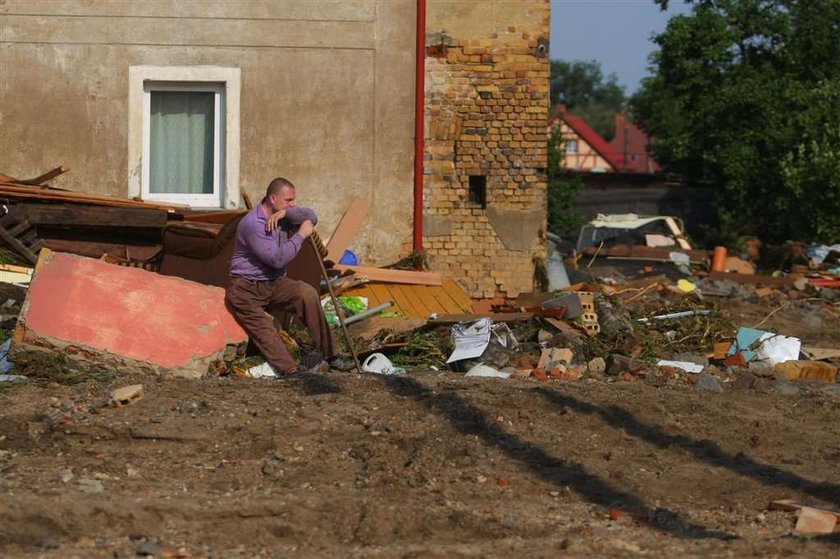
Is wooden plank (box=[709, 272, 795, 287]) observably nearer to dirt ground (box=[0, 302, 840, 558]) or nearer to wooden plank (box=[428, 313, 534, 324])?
wooden plank (box=[428, 313, 534, 324])

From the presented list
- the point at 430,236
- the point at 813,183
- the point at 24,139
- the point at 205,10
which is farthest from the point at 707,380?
the point at 813,183

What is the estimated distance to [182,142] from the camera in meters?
14.1

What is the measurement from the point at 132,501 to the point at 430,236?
7871 mm

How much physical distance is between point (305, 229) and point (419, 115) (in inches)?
161

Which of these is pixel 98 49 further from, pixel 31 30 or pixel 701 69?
pixel 701 69

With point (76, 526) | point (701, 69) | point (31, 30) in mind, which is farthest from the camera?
point (701, 69)

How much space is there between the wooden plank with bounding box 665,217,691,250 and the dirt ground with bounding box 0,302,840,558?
12.7 meters

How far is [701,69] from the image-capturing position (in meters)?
26.4

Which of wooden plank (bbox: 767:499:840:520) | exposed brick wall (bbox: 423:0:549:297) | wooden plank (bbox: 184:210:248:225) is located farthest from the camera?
exposed brick wall (bbox: 423:0:549:297)

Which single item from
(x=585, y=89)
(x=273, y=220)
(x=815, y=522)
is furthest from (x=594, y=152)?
(x=815, y=522)

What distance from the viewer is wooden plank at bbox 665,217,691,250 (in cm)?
2211

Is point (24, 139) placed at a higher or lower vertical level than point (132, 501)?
higher

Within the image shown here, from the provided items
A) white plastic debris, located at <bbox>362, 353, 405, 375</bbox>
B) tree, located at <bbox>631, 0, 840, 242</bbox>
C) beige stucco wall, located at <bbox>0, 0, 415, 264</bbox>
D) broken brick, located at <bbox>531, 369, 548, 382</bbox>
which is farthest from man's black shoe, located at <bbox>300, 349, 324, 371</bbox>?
tree, located at <bbox>631, 0, 840, 242</bbox>

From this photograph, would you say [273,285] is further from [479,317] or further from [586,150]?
[586,150]
